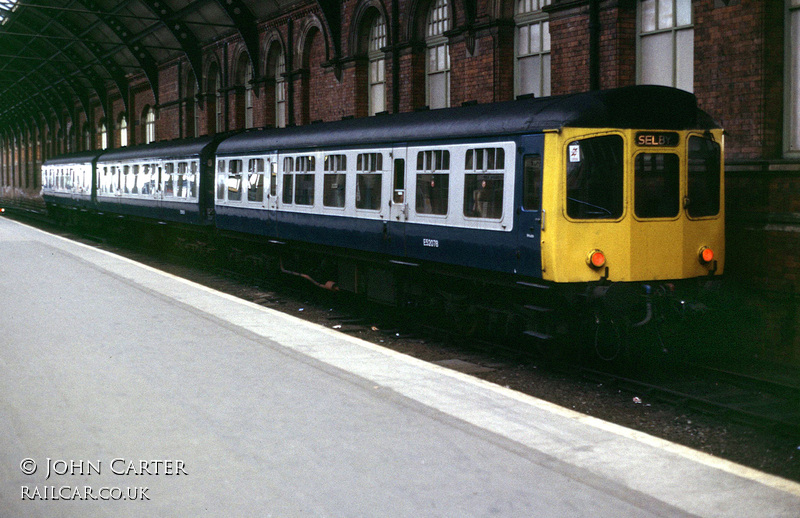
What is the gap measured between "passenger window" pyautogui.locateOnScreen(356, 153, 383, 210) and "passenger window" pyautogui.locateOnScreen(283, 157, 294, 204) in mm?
2650

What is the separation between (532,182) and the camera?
8977 mm

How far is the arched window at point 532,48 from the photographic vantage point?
15.3 meters

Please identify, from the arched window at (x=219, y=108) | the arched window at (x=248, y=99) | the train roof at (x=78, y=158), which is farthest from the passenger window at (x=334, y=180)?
the train roof at (x=78, y=158)

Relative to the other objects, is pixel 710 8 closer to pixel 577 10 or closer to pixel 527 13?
pixel 577 10

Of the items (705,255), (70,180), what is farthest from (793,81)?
(70,180)

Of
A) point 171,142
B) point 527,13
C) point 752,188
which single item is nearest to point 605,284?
point 752,188

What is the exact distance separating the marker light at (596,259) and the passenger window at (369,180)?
165 inches

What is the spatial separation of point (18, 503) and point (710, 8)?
33.2ft

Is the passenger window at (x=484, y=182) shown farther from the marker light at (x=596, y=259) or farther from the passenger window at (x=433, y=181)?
the marker light at (x=596, y=259)

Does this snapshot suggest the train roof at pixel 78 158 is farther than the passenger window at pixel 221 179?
Yes

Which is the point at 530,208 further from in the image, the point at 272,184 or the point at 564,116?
the point at 272,184

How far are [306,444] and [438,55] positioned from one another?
45.5 ft

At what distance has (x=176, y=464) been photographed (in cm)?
535

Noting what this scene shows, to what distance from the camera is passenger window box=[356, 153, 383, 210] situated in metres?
12.2
